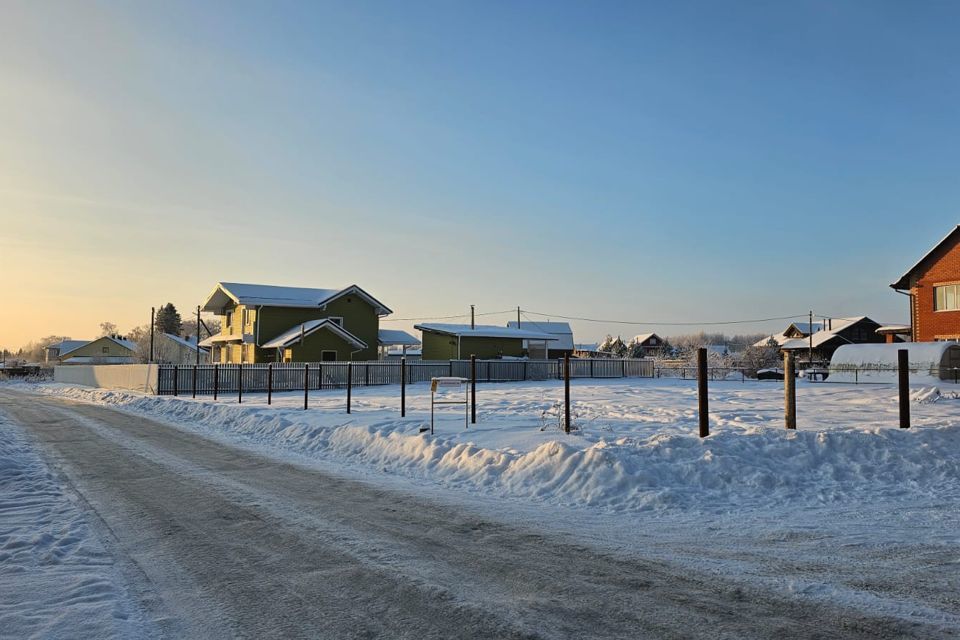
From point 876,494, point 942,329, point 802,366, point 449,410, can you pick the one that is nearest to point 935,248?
point 942,329

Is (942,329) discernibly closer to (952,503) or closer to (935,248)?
(935,248)

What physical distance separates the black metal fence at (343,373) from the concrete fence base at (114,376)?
7.03ft

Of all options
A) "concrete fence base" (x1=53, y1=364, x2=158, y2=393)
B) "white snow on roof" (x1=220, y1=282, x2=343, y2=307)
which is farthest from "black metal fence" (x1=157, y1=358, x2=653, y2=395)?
"white snow on roof" (x1=220, y1=282, x2=343, y2=307)

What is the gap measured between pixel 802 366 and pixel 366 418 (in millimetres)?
46945

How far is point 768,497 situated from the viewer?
864 cm

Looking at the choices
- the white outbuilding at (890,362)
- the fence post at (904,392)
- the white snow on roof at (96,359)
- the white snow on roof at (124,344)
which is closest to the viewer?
the fence post at (904,392)

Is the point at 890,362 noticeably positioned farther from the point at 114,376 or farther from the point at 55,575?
the point at 114,376

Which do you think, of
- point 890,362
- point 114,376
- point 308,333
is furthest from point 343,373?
point 890,362

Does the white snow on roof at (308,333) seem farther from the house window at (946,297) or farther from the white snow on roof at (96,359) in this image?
the white snow on roof at (96,359)

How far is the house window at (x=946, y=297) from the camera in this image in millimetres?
36188

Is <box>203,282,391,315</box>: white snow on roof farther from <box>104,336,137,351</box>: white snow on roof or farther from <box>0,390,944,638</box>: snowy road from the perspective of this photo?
<box>104,336,137,351</box>: white snow on roof

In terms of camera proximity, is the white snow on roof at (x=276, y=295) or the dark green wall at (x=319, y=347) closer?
the dark green wall at (x=319, y=347)

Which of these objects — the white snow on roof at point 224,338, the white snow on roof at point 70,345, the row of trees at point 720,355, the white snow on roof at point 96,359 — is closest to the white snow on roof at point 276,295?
the white snow on roof at point 224,338

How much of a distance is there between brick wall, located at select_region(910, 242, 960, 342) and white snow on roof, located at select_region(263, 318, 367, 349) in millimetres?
34821
